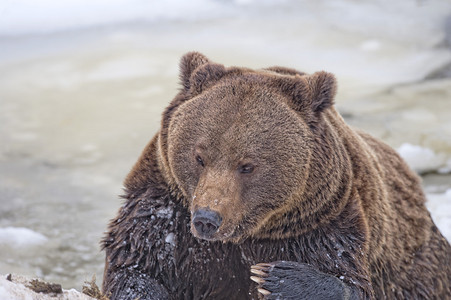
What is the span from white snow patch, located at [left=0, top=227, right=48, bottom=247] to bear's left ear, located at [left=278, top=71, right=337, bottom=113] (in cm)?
315

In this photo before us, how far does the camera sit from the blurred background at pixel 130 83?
687 centimetres

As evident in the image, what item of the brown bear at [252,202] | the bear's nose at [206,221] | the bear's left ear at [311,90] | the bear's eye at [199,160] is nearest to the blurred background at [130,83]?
the brown bear at [252,202]

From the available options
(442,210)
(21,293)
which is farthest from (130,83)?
(21,293)

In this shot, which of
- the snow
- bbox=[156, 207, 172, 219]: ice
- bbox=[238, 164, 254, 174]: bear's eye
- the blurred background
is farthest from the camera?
the blurred background

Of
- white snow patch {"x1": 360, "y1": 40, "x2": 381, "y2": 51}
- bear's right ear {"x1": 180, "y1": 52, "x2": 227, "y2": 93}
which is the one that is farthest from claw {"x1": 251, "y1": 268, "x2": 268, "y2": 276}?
white snow patch {"x1": 360, "y1": 40, "x2": 381, "y2": 51}

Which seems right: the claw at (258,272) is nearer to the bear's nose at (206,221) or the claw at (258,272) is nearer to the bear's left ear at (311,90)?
the bear's nose at (206,221)

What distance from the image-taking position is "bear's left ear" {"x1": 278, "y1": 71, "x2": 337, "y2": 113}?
13.7 feet

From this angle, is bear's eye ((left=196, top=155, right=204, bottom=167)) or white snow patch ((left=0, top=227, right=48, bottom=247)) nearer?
bear's eye ((left=196, top=155, right=204, bottom=167))

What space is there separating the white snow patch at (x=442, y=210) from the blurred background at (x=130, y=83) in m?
0.02

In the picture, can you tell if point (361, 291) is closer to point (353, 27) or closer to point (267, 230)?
point (267, 230)

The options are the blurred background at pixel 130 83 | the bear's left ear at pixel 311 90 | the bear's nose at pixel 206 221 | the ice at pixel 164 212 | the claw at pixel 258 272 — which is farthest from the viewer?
the blurred background at pixel 130 83

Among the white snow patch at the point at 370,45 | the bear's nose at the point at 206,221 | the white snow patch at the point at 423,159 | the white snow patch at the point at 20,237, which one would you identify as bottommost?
the white snow patch at the point at 20,237

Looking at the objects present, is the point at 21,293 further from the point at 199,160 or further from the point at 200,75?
the point at 200,75

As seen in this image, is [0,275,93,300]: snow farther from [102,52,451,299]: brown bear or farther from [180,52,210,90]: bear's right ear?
[180,52,210,90]: bear's right ear
